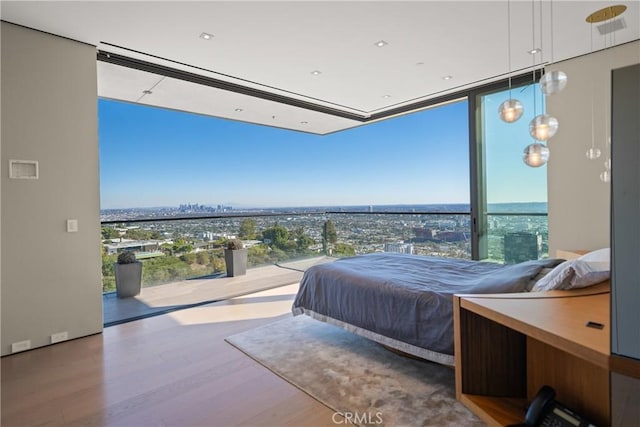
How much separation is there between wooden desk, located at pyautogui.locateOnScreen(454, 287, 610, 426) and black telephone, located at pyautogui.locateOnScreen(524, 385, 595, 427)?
0.09 m

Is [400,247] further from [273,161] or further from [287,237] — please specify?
[273,161]

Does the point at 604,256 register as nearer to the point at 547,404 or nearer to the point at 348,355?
the point at 547,404

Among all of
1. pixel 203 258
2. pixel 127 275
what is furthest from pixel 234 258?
pixel 127 275

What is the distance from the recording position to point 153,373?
2414 millimetres

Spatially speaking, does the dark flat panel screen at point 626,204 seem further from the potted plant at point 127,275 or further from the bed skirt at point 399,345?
the potted plant at point 127,275

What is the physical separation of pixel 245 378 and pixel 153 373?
26.7 inches

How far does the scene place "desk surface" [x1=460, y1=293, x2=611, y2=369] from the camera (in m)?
1.03

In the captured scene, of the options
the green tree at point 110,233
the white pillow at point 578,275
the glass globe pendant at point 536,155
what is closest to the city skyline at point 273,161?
the green tree at point 110,233

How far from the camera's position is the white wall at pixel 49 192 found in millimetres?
2721

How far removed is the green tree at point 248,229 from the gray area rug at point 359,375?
8.23ft

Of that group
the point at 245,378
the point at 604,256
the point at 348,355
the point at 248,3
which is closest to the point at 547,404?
the point at 604,256

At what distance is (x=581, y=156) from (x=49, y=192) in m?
5.11

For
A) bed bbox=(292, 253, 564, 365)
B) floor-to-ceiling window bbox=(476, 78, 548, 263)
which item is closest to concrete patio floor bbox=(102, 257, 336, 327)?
bed bbox=(292, 253, 564, 365)

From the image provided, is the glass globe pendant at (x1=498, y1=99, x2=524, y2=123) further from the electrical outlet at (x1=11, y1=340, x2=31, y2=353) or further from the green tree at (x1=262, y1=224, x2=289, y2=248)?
the green tree at (x1=262, y1=224, x2=289, y2=248)
